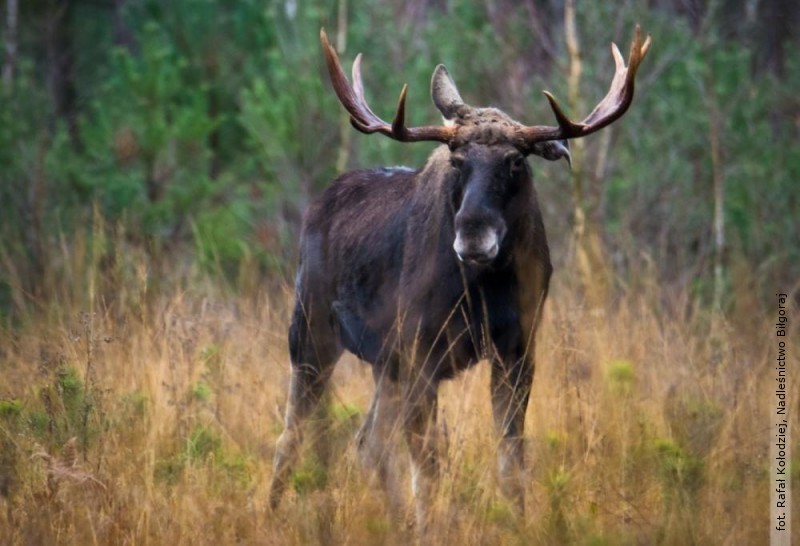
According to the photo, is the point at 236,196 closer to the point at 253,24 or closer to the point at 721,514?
the point at 253,24

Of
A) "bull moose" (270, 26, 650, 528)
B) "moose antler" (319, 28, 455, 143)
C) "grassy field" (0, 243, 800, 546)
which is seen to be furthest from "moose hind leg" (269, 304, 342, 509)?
"moose antler" (319, 28, 455, 143)

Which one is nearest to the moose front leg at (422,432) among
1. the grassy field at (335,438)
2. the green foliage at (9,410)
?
the grassy field at (335,438)

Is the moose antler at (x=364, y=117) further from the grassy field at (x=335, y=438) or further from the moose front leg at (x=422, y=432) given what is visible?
the grassy field at (x=335, y=438)

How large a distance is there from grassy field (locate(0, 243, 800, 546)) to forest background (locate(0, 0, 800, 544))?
21 mm

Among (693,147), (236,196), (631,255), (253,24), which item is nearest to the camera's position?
(631,255)

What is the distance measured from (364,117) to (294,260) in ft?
15.3

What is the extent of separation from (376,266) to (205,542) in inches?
87.5

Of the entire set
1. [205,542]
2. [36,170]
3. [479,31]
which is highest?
[479,31]

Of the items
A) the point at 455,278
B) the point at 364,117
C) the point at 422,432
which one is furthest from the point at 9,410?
the point at 364,117

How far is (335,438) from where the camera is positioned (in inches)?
257

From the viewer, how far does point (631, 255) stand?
11180 millimetres

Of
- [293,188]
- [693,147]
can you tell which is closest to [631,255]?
[693,147]

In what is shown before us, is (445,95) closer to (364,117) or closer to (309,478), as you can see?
Result: (364,117)

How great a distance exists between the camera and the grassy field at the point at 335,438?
5.43 m
